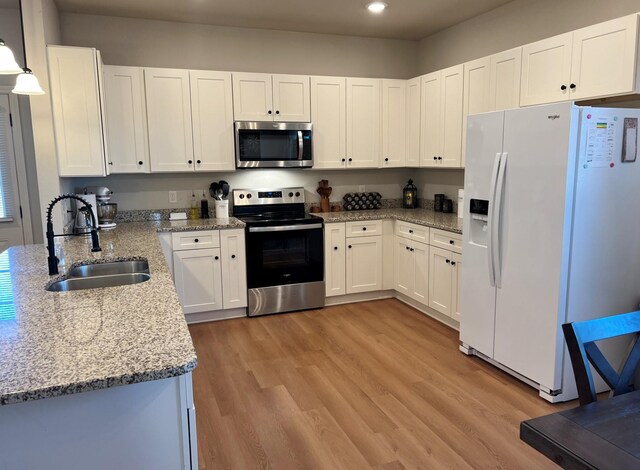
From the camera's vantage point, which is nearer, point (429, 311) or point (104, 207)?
point (104, 207)

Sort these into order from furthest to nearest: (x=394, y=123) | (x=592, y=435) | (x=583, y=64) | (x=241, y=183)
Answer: (x=394, y=123) < (x=241, y=183) < (x=583, y=64) < (x=592, y=435)

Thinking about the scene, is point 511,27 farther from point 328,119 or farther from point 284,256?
point 284,256

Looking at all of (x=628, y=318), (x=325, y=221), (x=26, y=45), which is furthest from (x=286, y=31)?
(x=628, y=318)

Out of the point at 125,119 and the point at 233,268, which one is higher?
the point at 125,119

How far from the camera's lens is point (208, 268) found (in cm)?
416

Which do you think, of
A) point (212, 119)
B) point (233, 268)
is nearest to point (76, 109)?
point (212, 119)

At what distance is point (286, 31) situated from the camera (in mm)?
4750

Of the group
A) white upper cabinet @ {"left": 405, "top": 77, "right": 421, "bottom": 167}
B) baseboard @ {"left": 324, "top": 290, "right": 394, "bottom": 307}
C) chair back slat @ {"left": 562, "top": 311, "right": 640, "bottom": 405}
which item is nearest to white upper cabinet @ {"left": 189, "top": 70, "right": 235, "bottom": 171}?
baseboard @ {"left": 324, "top": 290, "right": 394, "bottom": 307}

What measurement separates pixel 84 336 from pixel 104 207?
2.86 meters

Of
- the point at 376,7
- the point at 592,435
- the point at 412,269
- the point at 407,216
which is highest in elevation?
the point at 376,7

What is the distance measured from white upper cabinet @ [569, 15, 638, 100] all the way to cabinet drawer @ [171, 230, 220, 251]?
295 centimetres

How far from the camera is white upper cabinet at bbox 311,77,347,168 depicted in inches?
183

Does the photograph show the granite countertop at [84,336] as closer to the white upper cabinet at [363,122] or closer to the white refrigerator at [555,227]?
the white refrigerator at [555,227]

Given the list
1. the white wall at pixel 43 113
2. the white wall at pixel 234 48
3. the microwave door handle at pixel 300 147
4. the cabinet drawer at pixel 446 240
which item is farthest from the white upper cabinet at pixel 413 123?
the white wall at pixel 43 113
